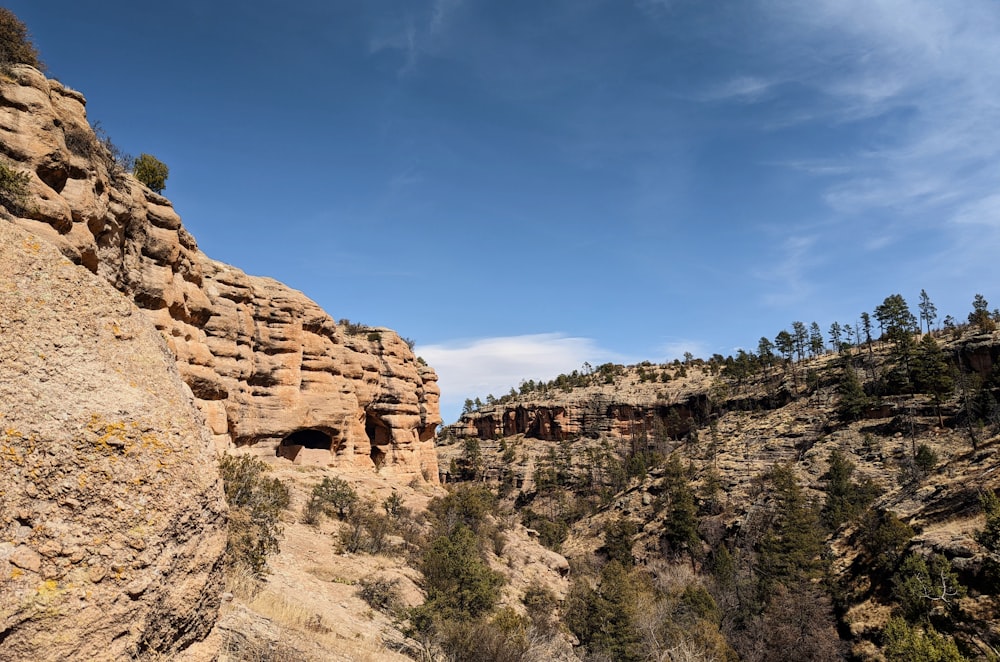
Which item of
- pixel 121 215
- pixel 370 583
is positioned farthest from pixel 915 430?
pixel 121 215

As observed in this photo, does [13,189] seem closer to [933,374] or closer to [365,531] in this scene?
[365,531]

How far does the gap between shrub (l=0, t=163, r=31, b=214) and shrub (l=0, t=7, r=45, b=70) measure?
510cm

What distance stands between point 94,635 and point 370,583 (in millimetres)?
15140

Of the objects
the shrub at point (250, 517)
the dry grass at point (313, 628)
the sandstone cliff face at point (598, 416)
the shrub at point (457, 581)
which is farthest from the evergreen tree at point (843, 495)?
the dry grass at point (313, 628)

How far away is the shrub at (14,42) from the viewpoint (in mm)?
15560

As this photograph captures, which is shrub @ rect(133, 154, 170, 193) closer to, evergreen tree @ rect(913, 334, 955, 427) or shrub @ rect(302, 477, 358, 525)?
shrub @ rect(302, 477, 358, 525)

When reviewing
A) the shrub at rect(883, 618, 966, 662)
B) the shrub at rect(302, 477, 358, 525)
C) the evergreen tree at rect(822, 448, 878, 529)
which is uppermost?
the shrub at rect(302, 477, 358, 525)

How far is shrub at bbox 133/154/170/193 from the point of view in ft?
85.5

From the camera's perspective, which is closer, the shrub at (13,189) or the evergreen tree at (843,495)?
the shrub at (13,189)

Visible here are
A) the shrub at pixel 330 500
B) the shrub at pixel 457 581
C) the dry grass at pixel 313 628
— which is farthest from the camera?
the shrub at pixel 330 500

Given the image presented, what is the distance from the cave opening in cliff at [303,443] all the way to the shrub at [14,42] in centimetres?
2208

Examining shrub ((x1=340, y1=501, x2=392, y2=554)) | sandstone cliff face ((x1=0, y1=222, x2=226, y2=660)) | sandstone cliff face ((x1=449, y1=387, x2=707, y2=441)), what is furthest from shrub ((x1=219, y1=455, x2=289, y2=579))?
sandstone cliff face ((x1=449, y1=387, x2=707, y2=441))

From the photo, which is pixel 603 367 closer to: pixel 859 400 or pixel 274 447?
pixel 859 400

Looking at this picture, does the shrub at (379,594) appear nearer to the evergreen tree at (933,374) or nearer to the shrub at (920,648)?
the shrub at (920,648)
